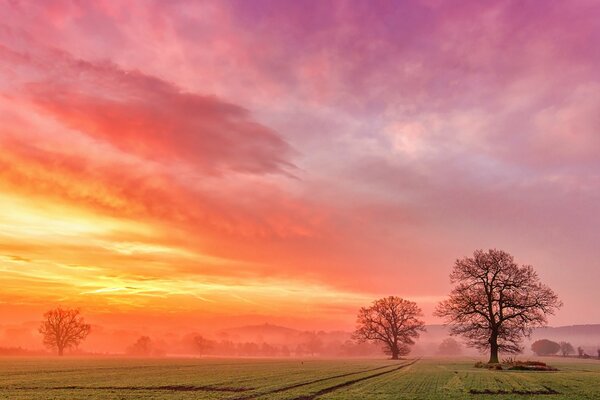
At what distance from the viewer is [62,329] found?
170000 millimetres

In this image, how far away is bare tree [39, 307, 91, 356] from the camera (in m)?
169

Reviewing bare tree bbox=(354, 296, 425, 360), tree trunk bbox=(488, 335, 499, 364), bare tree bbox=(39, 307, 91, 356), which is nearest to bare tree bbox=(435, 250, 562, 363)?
tree trunk bbox=(488, 335, 499, 364)

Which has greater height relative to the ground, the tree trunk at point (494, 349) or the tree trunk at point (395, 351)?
the tree trunk at point (494, 349)

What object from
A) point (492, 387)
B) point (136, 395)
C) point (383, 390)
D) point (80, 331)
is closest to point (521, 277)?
point (492, 387)

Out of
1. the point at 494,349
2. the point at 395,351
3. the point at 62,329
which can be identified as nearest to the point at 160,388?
the point at 494,349

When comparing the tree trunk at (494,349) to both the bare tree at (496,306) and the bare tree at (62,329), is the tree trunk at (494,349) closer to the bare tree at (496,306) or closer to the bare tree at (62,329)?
the bare tree at (496,306)

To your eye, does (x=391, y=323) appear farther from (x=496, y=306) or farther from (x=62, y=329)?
(x=62, y=329)

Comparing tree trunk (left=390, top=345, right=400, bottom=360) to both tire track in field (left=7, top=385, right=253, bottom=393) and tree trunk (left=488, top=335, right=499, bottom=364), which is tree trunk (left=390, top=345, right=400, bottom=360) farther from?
tire track in field (left=7, top=385, right=253, bottom=393)

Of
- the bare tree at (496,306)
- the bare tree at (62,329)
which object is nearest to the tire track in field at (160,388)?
the bare tree at (496,306)

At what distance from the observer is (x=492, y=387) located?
1569 inches

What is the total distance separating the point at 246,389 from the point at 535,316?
191 feet

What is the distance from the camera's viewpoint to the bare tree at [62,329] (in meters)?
169

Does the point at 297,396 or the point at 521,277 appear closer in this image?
the point at 297,396

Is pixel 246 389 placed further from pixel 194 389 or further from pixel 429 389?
pixel 429 389
